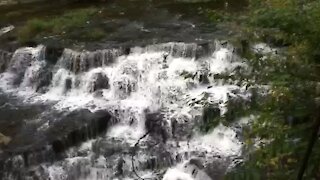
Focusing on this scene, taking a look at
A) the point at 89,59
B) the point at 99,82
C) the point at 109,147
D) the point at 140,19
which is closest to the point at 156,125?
the point at 109,147

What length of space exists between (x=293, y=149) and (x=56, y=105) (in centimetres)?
847

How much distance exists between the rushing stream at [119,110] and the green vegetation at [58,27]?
2.42 feet

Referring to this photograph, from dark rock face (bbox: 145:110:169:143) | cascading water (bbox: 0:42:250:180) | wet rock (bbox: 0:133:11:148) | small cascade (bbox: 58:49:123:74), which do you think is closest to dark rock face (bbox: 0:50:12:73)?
cascading water (bbox: 0:42:250:180)

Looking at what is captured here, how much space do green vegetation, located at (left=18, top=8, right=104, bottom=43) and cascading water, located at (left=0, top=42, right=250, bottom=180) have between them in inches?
36.8

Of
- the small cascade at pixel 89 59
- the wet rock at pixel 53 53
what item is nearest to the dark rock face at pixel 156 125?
the small cascade at pixel 89 59

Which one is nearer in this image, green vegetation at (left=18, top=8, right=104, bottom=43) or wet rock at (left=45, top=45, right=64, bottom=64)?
wet rock at (left=45, top=45, right=64, bottom=64)

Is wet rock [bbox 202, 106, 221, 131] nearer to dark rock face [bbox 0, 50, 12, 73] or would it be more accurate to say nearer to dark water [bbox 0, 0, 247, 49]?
dark water [bbox 0, 0, 247, 49]

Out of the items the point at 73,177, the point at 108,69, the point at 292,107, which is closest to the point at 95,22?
the point at 108,69

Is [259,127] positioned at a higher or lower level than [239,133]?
higher

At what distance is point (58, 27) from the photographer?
1374 centimetres

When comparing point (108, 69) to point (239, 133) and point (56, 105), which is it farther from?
point (239, 133)

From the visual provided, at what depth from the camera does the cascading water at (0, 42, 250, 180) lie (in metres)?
8.64

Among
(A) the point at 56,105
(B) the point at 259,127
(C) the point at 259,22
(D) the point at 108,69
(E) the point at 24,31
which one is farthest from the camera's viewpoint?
(E) the point at 24,31

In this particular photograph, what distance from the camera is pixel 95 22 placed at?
14055 mm
